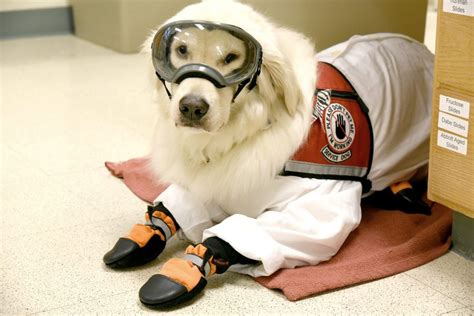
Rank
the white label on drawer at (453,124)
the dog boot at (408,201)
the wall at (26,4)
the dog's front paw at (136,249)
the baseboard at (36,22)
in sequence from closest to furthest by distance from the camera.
A: the white label on drawer at (453,124), the dog's front paw at (136,249), the dog boot at (408,201), the wall at (26,4), the baseboard at (36,22)

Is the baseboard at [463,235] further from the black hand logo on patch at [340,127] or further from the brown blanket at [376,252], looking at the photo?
the black hand logo on patch at [340,127]

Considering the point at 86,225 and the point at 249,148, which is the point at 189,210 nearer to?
the point at 249,148

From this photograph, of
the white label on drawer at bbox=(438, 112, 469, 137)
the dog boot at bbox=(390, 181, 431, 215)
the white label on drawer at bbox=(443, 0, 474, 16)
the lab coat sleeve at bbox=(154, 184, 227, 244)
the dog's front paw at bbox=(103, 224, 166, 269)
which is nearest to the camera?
the white label on drawer at bbox=(443, 0, 474, 16)

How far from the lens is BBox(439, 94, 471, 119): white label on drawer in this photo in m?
1.70

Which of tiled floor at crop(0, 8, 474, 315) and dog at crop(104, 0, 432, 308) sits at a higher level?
dog at crop(104, 0, 432, 308)

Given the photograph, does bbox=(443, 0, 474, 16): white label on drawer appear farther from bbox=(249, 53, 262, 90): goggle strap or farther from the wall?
the wall

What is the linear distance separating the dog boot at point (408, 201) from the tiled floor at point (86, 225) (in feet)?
0.79

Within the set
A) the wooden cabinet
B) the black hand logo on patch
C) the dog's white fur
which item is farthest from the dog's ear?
the wooden cabinet

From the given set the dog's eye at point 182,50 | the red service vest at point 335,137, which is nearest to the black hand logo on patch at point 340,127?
the red service vest at point 335,137

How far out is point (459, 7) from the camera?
1.64 m

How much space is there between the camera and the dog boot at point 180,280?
164cm

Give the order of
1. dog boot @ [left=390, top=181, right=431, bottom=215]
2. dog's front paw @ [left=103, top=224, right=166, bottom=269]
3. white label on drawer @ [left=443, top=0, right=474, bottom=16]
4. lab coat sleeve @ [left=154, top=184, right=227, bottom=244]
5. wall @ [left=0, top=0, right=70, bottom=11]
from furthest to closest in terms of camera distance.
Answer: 1. wall @ [left=0, top=0, right=70, bottom=11]
2. dog boot @ [left=390, top=181, right=431, bottom=215]
3. lab coat sleeve @ [left=154, top=184, right=227, bottom=244]
4. dog's front paw @ [left=103, top=224, right=166, bottom=269]
5. white label on drawer @ [left=443, top=0, right=474, bottom=16]

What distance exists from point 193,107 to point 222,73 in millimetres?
118

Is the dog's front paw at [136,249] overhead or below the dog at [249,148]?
below
